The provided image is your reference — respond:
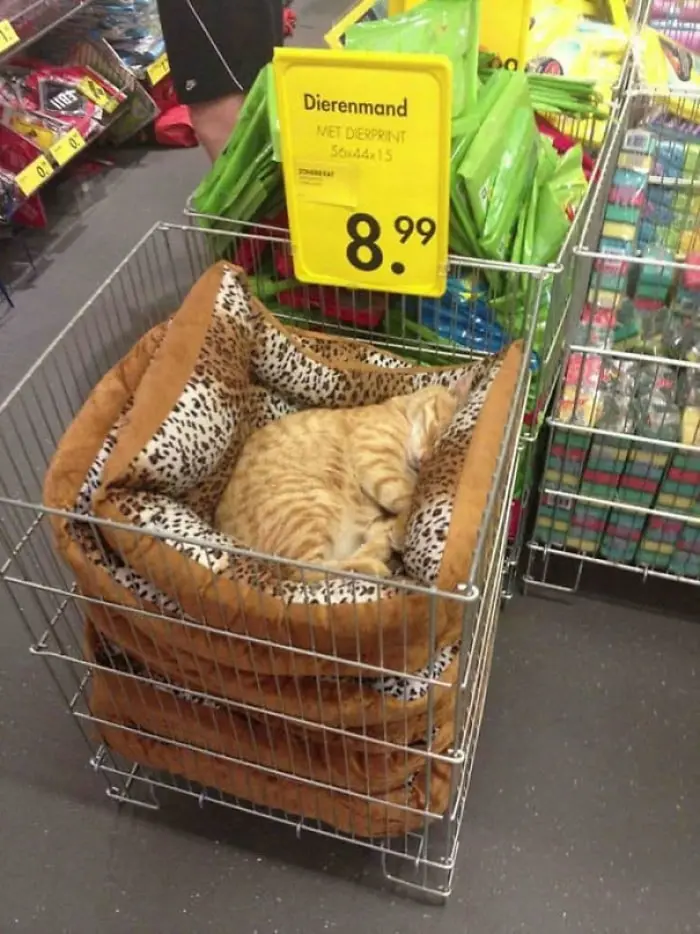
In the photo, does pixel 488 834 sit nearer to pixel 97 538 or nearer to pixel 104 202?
pixel 97 538

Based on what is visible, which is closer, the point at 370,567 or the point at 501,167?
the point at 370,567

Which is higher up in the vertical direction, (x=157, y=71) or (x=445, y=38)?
(x=445, y=38)

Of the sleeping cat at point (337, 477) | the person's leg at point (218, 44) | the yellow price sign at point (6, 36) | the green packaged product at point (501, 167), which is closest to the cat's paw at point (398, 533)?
the sleeping cat at point (337, 477)

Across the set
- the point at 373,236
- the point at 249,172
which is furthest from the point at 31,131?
the point at 373,236

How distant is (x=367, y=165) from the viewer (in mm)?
1092

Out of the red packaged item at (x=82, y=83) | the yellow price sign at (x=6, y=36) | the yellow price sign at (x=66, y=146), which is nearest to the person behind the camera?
the yellow price sign at (x=6, y=36)

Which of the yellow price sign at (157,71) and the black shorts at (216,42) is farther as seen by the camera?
the yellow price sign at (157,71)

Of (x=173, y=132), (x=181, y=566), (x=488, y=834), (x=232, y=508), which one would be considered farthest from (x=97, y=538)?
(x=173, y=132)

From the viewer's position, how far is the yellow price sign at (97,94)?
8.60ft

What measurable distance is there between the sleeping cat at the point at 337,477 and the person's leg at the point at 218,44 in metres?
1.00

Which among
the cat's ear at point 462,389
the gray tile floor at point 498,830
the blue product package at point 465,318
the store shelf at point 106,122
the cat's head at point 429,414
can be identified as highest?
the blue product package at point 465,318

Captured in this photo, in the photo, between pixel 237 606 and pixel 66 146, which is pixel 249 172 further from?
pixel 66 146

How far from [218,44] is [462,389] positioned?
1.20 meters

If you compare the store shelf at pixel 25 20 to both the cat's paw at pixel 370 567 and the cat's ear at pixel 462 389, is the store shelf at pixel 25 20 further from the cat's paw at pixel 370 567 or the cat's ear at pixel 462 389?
the cat's paw at pixel 370 567
